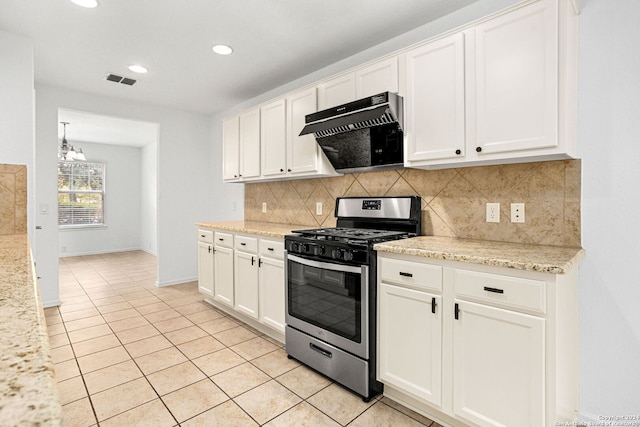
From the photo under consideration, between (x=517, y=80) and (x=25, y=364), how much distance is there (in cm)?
212

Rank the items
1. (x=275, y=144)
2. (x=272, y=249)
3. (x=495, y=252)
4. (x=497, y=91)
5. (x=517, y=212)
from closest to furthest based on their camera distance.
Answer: (x=495, y=252), (x=497, y=91), (x=517, y=212), (x=272, y=249), (x=275, y=144)

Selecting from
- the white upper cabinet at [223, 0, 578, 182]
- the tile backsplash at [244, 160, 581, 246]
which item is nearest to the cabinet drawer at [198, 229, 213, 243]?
the tile backsplash at [244, 160, 581, 246]

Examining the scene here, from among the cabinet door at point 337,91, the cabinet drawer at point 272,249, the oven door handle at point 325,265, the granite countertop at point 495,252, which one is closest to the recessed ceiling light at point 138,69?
the cabinet door at point 337,91

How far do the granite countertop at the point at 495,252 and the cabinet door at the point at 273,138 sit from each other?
153 centimetres

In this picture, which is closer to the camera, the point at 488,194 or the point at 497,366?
the point at 497,366

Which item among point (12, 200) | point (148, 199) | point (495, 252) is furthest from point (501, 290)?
point (148, 199)

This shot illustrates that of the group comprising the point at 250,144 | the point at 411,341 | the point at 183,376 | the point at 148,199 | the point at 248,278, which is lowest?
the point at 183,376

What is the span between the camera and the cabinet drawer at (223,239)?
329 centimetres

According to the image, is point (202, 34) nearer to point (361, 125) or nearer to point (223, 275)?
point (361, 125)

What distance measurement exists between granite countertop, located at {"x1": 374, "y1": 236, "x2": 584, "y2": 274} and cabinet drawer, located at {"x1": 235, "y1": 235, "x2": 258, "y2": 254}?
1.30 m

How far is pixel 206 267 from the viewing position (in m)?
3.73

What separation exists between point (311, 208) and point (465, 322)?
1984 mm

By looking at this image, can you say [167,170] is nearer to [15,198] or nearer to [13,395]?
[15,198]

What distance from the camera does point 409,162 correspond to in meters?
2.23
